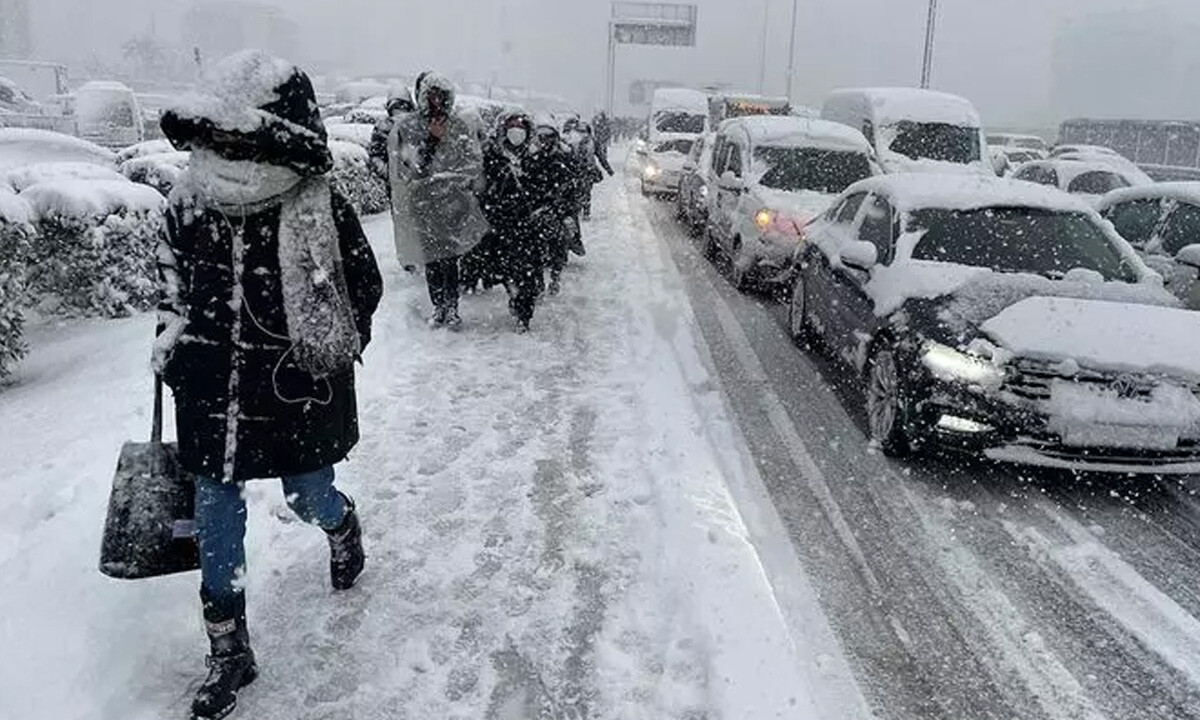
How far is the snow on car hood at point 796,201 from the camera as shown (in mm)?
10359

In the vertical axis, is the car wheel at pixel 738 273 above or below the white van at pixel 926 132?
below

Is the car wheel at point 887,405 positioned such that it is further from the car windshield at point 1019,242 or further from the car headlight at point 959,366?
the car windshield at point 1019,242

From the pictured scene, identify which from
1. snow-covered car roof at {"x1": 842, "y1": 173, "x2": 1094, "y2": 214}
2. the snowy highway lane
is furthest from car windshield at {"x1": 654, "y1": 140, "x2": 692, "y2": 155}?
the snowy highway lane

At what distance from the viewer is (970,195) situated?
6.85 metres

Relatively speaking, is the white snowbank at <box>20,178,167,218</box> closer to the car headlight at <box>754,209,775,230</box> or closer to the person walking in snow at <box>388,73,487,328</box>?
the person walking in snow at <box>388,73,487,328</box>

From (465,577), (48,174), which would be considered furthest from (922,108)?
(465,577)

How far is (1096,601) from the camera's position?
161 inches

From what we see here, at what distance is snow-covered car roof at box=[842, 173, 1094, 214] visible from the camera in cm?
677

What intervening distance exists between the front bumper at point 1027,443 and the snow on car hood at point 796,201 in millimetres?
5412

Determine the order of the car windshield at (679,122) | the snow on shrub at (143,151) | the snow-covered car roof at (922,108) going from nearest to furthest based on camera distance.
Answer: the snow on shrub at (143,151)
the snow-covered car roof at (922,108)
the car windshield at (679,122)

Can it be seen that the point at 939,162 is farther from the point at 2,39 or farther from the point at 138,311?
the point at 2,39

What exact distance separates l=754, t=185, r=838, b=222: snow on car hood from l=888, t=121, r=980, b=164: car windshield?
4507mm

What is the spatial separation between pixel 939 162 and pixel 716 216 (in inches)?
161

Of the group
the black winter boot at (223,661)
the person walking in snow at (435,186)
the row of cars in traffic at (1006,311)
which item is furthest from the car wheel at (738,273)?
the black winter boot at (223,661)
